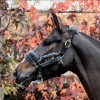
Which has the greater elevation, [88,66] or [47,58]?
[47,58]

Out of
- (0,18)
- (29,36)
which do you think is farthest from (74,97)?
(0,18)

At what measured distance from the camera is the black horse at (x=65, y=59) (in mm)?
4008

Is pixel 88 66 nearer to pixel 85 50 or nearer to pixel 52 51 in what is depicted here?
pixel 85 50

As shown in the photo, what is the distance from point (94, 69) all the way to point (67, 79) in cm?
196

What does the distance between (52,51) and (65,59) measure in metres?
0.15

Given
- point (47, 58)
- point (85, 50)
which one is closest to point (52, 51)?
point (47, 58)

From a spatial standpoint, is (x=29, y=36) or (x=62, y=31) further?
(x=29, y=36)

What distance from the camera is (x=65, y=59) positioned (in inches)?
158

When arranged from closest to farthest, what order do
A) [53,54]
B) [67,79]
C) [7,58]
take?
[53,54] → [7,58] → [67,79]

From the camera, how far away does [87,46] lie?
4.06 meters

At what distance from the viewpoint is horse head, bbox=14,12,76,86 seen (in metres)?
4.00

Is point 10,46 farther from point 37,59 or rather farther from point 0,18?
point 37,59

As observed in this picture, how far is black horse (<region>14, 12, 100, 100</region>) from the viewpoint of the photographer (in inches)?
158

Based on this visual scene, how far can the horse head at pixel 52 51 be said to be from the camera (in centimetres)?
400
